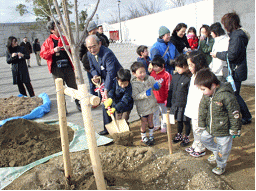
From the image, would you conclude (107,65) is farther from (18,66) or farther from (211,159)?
(18,66)

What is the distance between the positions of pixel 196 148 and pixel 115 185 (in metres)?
1.20

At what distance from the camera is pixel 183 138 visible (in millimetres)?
3318

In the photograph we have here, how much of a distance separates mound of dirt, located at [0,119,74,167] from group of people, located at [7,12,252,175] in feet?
2.84

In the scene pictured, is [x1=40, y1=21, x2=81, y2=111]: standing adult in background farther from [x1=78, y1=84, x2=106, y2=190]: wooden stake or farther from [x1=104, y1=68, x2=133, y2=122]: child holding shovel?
[x1=78, y1=84, x2=106, y2=190]: wooden stake

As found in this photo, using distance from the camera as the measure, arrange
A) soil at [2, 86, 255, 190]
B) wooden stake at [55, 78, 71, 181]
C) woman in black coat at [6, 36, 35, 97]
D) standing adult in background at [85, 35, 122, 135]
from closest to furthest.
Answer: wooden stake at [55, 78, 71, 181], soil at [2, 86, 255, 190], standing adult in background at [85, 35, 122, 135], woman in black coat at [6, 36, 35, 97]

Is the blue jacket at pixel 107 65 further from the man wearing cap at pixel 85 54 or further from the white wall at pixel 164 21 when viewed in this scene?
the white wall at pixel 164 21

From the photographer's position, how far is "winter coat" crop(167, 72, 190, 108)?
3.11 meters

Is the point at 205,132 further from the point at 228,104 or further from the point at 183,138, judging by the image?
the point at 183,138

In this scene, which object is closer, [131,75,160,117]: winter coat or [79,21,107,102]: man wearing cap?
[131,75,160,117]: winter coat

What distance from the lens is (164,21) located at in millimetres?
18312

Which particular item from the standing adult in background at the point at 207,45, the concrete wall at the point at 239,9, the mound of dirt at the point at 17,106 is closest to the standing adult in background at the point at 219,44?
the standing adult in background at the point at 207,45

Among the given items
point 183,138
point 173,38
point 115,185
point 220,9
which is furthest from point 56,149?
point 220,9

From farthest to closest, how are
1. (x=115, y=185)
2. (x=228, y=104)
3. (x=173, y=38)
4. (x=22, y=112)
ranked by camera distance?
1. (x=22, y=112)
2. (x=173, y=38)
3. (x=115, y=185)
4. (x=228, y=104)

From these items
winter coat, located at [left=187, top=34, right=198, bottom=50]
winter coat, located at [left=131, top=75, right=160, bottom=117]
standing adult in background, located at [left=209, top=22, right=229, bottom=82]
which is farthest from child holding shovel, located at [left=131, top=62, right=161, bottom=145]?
winter coat, located at [left=187, top=34, right=198, bottom=50]
